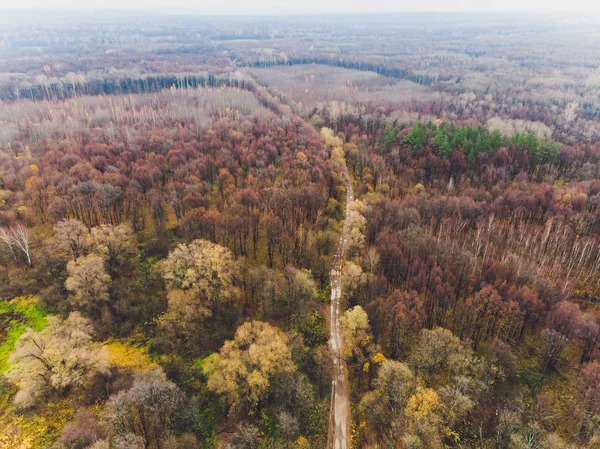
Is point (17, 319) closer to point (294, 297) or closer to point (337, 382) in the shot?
point (294, 297)

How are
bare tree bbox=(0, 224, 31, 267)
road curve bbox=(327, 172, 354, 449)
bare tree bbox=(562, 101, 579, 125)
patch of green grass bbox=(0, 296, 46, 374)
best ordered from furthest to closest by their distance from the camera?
1. bare tree bbox=(562, 101, 579, 125)
2. bare tree bbox=(0, 224, 31, 267)
3. patch of green grass bbox=(0, 296, 46, 374)
4. road curve bbox=(327, 172, 354, 449)

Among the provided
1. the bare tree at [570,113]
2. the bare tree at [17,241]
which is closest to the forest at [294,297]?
the bare tree at [17,241]

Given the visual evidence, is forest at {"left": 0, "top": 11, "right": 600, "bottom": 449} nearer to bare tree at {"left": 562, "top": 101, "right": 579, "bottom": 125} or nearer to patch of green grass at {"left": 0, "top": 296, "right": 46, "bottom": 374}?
patch of green grass at {"left": 0, "top": 296, "right": 46, "bottom": 374}

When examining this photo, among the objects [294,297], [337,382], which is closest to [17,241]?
[294,297]

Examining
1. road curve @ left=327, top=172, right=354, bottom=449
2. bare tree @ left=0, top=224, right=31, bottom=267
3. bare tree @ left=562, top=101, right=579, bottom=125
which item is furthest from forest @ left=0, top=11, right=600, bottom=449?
bare tree @ left=562, top=101, right=579, bottom=125

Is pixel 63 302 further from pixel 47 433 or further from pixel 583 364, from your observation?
pixel 583 364

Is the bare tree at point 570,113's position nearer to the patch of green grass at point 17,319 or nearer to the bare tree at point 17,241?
the bare tree at point 17,241
